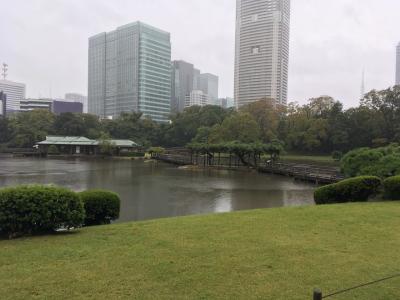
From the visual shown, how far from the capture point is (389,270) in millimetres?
4840

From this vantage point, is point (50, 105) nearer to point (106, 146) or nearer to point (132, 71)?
point (132, 71)

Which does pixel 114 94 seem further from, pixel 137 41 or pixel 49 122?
pixel 49 122

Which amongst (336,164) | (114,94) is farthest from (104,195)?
(114,94)

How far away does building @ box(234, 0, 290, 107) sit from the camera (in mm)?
112250

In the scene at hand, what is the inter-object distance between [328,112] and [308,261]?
5629cm

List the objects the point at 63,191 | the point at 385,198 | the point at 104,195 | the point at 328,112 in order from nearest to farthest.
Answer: the point at 63,191 → the point at 104,195 → the point at 385,198 → the point at 328,112

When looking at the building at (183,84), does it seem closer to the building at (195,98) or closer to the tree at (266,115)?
the building at (195,98)

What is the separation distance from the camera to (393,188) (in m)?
12.0

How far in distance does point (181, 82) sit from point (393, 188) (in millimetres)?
172552

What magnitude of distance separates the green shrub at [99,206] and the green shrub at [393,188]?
29.5 feet

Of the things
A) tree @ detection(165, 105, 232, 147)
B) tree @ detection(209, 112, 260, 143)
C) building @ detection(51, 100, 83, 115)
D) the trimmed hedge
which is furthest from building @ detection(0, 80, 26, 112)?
the trimmed hedge

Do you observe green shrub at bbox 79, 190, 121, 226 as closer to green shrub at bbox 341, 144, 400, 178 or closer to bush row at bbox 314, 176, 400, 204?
bush row at bbox 314, 176, 400, 204

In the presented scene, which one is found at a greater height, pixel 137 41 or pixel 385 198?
pixel 137 41

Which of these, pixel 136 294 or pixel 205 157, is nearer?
pixel 136 294
